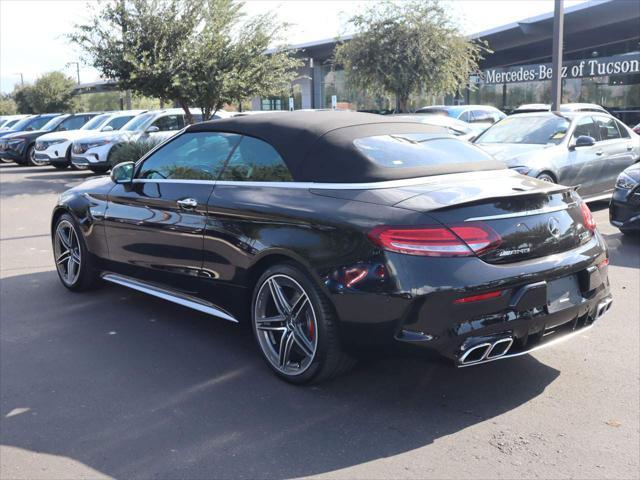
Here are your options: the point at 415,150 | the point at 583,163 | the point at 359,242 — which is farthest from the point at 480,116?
the point at 359,242

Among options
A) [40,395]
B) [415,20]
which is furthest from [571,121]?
[415,20]

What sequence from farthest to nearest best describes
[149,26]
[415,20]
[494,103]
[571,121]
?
[494,103] → [415,20] → [149,26] → [571,121]

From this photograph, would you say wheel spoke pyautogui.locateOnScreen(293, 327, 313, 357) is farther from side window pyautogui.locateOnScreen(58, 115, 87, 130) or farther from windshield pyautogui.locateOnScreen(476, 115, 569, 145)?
side window pyautogui.locateOnScreen(58, 115, 87, 130)

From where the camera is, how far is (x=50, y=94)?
44625 mm

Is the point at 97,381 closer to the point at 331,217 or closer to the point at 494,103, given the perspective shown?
the point at 331,217

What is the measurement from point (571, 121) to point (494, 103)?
26.6 meters

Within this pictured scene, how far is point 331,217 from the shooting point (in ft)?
12.8

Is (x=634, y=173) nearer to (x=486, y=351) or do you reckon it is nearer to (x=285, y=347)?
(x=486, y=351)

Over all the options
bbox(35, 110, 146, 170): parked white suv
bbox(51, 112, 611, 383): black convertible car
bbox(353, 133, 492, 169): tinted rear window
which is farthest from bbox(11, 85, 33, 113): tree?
bbox(353, 133, 492, 169): tinted rear window

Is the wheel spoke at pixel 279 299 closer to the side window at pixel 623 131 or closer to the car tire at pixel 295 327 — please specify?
the car tire at pixel 295 327

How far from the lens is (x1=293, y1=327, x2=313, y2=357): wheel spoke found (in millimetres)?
4111

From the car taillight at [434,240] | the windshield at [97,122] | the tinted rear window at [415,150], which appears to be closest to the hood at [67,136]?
the windshield at [97,122]

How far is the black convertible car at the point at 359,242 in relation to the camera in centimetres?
362

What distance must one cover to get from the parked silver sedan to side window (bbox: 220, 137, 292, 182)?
5.48m
